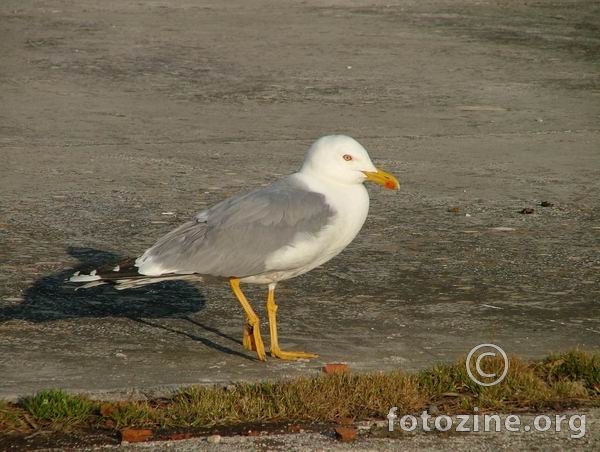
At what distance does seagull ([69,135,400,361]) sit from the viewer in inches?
214

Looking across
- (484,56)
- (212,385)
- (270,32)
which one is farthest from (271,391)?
(270,32)

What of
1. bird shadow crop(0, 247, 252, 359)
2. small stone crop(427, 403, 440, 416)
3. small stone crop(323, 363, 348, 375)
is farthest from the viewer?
bird shadow crop(0, 247, 252, 359)

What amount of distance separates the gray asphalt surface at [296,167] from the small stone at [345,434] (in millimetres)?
623

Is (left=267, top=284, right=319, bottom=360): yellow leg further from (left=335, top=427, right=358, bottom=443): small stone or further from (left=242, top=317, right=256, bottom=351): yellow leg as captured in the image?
(left=335, top=427, right=358, bottom=443): small stone

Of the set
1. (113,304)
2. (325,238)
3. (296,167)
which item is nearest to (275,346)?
(325,238)

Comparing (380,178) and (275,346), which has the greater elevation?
(380,178)

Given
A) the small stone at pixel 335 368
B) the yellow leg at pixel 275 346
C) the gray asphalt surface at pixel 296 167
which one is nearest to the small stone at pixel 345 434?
the small stone at pixel 335 368

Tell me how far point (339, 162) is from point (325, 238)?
368mm

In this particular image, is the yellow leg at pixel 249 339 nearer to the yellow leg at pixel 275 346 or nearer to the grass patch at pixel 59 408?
the yellow leg at pixel 275 346

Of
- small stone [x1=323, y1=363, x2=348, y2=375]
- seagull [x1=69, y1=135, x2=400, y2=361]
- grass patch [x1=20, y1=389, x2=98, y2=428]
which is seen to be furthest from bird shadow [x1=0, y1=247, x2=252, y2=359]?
grass patch [x1=20, y1=389, x2=98, y2=428]

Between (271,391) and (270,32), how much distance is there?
406 inches

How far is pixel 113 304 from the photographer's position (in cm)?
614

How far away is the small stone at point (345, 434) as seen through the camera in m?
4.54

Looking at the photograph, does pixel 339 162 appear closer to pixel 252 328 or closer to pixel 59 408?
pixel 252 328
